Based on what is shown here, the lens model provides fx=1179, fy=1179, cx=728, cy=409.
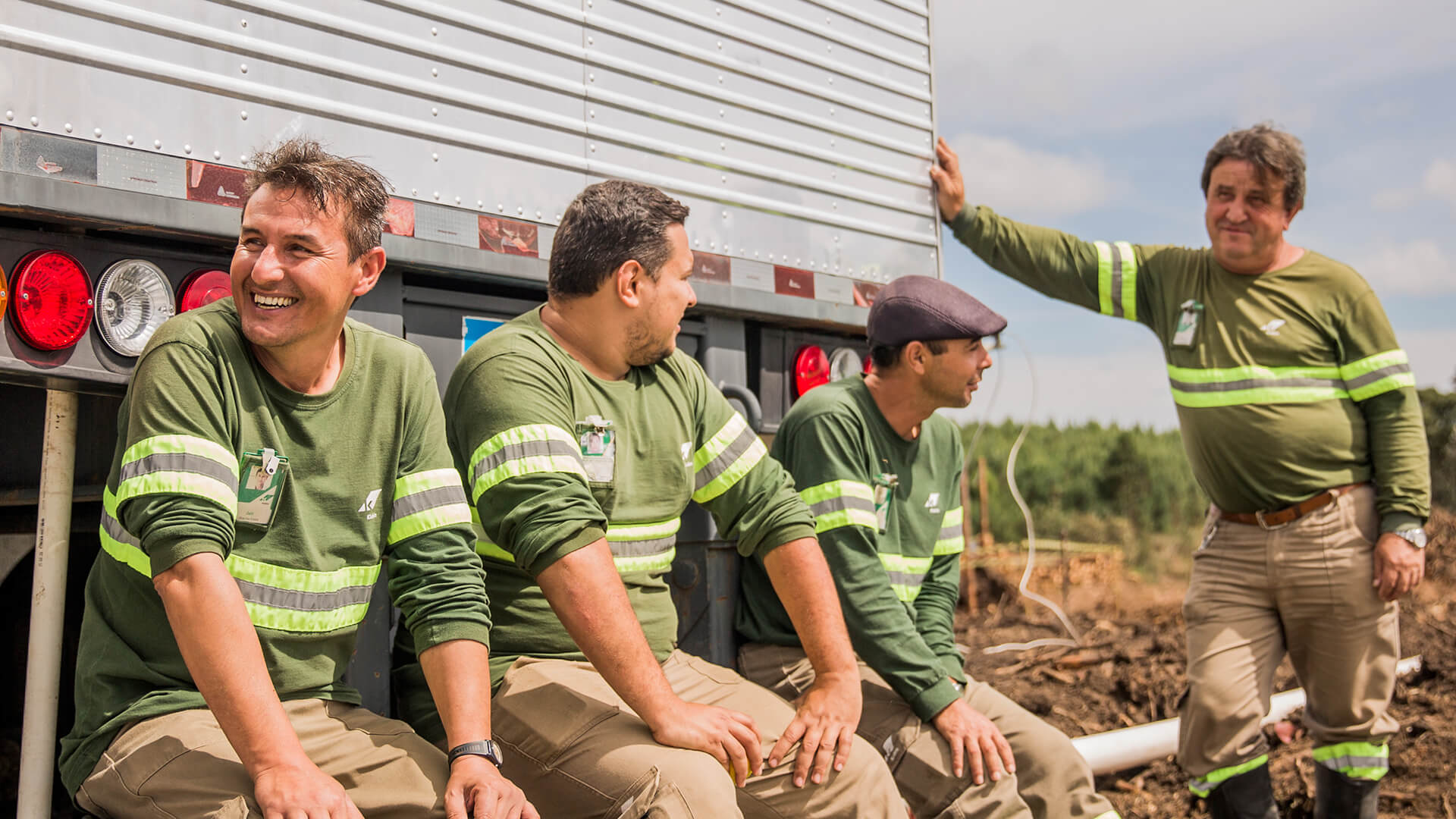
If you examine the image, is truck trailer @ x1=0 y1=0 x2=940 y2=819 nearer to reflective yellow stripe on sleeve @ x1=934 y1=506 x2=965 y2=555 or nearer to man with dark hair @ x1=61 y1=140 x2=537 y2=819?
man with dark hair @ x1=61 y1=140 x2=537 y2=819

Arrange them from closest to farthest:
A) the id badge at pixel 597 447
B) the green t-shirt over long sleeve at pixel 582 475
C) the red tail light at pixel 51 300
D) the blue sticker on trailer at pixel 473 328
→ the red tail light at pixel 51 300 < the green t-shirt over long sleeve at pixel 582 475 < the id badge at pixel 597 447 < the blue sticker on trailer at pixel 473 328

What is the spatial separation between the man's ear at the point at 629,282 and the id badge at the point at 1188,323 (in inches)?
83.5

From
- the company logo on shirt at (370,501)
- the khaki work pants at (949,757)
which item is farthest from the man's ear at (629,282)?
the khaki work pants at (949,757)

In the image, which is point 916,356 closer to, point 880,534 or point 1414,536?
point 880,534

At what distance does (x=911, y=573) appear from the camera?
3.48m

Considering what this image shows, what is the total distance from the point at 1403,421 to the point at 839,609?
2143mm

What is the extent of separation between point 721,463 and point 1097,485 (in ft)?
49.0

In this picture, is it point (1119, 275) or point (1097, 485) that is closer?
point (1119, 275)

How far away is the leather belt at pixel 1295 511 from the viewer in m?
3.80

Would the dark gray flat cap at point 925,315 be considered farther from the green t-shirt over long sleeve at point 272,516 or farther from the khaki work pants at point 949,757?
the green t-shirt over long sleeve at point 272,516

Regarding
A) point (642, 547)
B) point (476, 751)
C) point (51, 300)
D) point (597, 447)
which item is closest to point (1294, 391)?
point (642, 547)

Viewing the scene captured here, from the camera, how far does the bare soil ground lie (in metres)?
4.78

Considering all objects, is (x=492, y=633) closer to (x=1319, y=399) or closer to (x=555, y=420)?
(x=555, y=420)

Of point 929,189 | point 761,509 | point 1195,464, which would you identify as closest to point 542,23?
point 761,509
